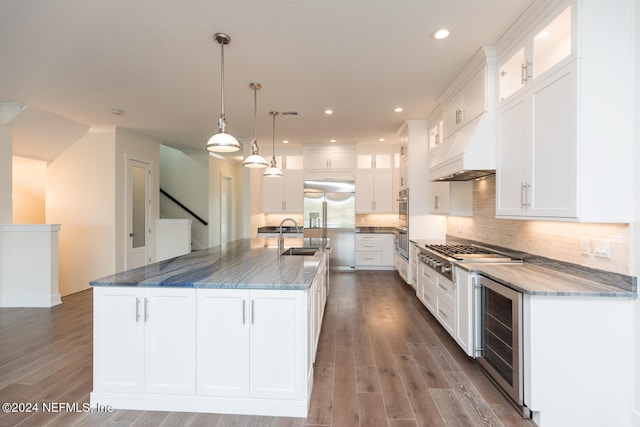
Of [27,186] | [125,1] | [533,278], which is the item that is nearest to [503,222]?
[533,278]

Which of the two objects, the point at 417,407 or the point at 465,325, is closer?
the point at 417,407

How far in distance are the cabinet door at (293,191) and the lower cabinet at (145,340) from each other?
15.6 ft

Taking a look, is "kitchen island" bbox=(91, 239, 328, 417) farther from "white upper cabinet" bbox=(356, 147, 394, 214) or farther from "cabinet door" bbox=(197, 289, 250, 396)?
"white upper cabinet" bbox=(356, 147, 394, 214)

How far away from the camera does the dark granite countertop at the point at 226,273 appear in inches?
78.4

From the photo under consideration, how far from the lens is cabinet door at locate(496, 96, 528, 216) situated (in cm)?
236

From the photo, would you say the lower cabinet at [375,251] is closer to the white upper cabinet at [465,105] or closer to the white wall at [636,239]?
the white upper cabinet at [465,105]

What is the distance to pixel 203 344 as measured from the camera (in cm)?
201

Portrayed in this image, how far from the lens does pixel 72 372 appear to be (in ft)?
8.26

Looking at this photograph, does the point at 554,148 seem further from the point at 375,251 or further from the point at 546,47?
the point at 375,251

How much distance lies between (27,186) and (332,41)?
21.2ft

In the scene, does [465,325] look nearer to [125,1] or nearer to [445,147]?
[445,147]

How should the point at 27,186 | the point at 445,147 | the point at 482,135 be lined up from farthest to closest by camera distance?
the point at 27,186, the point at 445,147, the point at 482,135

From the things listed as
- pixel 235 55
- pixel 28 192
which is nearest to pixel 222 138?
pixel 235 55

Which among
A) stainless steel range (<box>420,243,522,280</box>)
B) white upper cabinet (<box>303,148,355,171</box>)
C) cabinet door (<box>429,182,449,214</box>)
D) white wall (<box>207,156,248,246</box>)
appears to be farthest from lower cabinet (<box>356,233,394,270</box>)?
stainless steel range (<box>420,243,522,280</box>)
